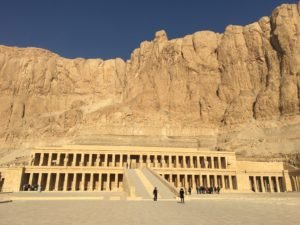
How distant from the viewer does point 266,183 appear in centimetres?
5759

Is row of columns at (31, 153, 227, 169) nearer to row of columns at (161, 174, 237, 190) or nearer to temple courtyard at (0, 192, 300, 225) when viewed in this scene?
row of columns at (161, 174, 237, 190)

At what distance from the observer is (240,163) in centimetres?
5894

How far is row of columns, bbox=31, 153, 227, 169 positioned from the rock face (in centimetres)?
1455

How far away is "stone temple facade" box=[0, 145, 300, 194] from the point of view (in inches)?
2004

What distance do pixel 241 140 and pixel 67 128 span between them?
190 ft

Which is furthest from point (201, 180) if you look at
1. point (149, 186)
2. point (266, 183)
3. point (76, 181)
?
point (149, 186)

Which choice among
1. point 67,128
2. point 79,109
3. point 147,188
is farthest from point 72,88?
point 147,188

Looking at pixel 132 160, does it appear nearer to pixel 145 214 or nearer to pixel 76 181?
pixel 76 181

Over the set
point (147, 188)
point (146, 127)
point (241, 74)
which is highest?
point (241, 74)

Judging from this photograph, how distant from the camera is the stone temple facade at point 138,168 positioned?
50.9 m

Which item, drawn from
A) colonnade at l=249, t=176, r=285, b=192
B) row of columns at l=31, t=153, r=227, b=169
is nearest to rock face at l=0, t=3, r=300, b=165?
colonnade at l=249, t=176, r=285, b=192

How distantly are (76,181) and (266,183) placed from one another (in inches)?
1556

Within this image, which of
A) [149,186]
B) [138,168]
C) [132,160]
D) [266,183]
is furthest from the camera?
[132,160]

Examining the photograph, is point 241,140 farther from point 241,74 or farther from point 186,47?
point 186,47
